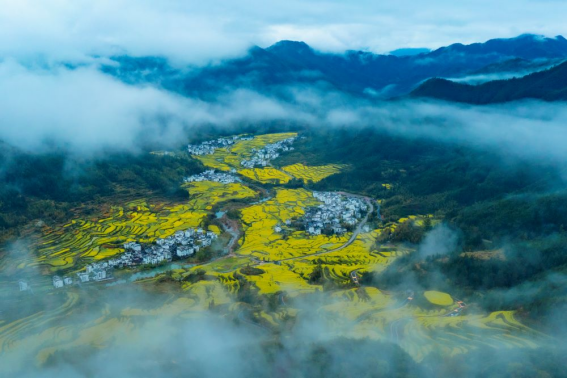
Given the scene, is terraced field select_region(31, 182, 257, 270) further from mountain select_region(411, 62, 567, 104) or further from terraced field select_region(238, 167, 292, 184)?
mountain select_region(411, 62, 567, 104)

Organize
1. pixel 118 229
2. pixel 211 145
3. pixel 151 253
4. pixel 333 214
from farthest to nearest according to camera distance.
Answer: pixel 211 145
pixel 333 214
pixel 118 229
pixel 151 253

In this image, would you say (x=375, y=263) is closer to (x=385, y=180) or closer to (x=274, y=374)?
(x=274, y=374)

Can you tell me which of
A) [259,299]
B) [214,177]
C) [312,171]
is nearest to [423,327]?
[259,299]

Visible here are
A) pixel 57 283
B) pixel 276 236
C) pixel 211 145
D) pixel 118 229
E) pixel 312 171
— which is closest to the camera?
pixel 57 283

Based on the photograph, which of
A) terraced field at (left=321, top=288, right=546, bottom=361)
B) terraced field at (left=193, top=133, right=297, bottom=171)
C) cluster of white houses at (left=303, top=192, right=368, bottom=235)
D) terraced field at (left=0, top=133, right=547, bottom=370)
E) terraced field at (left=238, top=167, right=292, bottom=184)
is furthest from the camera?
terraced field at (left=193, top=133, right=297, bottom=171)

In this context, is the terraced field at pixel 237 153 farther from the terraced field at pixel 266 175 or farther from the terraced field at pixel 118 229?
the terraced field at pixel 118 229

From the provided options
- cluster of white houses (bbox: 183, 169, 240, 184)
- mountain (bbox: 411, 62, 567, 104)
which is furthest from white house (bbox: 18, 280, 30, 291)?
mountain (bbox: 411, 62, 567, 104)

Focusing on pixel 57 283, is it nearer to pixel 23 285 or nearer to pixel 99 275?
pixel 23 285
